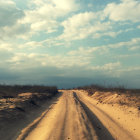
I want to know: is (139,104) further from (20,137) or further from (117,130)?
(20,137)

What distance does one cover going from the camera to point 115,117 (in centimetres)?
1223

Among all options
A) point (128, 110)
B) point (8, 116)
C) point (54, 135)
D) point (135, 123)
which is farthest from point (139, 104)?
point (8, 116)

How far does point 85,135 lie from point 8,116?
5648 millimetres

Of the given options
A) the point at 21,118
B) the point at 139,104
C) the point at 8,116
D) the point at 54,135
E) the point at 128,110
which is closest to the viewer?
the point at 54,135

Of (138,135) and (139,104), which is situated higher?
(139,104)

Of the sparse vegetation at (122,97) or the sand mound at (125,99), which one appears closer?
the sand mound at (125,99)

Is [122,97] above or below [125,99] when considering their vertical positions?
above

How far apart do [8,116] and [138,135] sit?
7.93m

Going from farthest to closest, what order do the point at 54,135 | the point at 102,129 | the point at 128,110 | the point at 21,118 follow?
the point at 128,110
the point at 21,118
the point at 102,129
the point at 54,135

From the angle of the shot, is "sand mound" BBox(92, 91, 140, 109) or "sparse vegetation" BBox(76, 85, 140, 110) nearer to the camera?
"sand mound" BBox(92, 91, 140, 109)

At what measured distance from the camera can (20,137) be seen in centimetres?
736

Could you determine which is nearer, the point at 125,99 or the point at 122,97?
the point at 125,99

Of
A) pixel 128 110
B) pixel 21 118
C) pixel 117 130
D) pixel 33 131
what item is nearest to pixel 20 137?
pixel 33 131

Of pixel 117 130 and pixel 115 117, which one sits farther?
pixel 115 117
